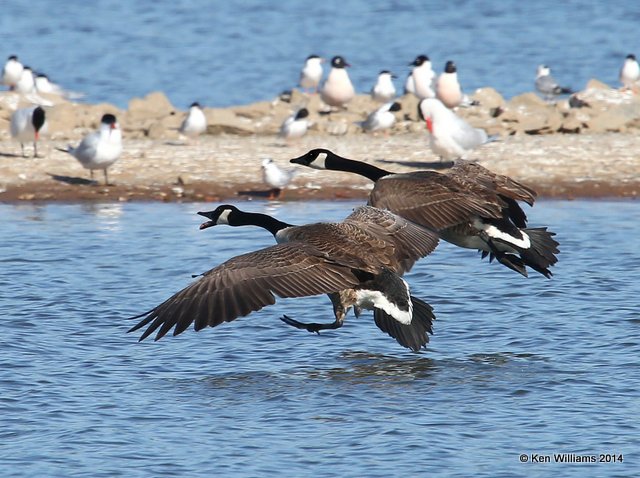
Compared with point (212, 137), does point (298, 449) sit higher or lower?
lower

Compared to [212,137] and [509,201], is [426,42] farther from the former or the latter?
[509,201]

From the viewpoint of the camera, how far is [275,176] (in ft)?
55.0

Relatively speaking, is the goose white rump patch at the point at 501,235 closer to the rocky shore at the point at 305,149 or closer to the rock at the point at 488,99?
the rocky shore at the point at 305,149

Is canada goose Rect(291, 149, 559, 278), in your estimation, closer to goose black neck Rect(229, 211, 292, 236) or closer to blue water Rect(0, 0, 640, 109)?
goose black neck Rect(229, 211, 292, 236)

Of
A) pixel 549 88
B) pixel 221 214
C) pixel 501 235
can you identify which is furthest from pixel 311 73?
pixel 501 235

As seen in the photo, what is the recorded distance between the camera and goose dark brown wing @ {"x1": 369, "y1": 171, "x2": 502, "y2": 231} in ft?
34.7

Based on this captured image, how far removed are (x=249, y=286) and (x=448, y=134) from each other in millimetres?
9158

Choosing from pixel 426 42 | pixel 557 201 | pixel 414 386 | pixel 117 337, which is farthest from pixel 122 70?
pixel 414 386

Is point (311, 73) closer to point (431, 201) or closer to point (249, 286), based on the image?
point (431, 201)

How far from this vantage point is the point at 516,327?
448 inches

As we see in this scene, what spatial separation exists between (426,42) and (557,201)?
18628mm

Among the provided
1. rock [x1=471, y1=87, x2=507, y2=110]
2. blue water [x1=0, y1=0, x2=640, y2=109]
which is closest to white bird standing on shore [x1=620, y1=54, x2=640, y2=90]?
blue water [x1=0, y1=0, x2=640, y2=109]

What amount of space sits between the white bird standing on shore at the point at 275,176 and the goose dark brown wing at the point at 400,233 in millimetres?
6450

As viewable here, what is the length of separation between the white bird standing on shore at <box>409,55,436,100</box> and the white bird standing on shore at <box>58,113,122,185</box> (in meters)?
7.78
